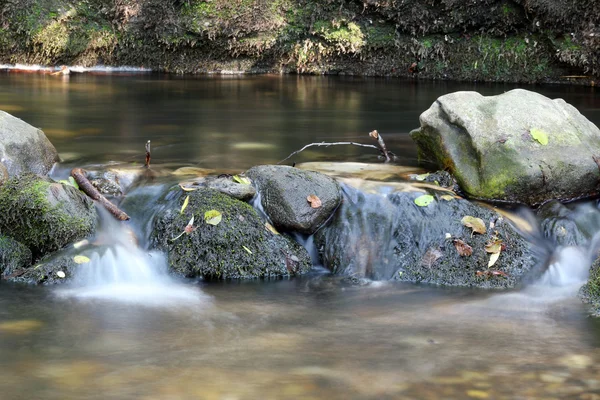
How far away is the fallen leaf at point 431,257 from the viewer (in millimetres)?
5293

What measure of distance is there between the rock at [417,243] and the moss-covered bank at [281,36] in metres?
9.49

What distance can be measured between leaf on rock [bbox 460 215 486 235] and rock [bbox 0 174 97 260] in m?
2.67

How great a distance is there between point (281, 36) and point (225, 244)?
10.3 meters

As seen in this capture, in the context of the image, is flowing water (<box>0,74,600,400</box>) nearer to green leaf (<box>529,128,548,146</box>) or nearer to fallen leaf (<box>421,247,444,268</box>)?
fallen leaf (<box>421,247,444,268</box>)

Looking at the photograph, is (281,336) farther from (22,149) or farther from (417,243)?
(22,149)

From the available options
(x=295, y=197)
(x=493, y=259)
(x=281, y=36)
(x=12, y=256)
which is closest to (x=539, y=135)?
(x=493, y=259)

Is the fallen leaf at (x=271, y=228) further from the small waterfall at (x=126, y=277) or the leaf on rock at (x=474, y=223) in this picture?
the leaf on rock at (x=474, y=223)

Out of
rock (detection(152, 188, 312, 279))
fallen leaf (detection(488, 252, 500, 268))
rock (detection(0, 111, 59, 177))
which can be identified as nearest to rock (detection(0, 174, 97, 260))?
rock (detection(152, 188, 312, 279))

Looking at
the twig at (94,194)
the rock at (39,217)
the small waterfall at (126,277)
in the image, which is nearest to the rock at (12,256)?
the rock at (39,217)

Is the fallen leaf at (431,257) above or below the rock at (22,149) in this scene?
below

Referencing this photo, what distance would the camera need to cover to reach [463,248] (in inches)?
209

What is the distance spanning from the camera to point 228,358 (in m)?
3.90

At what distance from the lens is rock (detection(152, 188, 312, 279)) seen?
5191mm

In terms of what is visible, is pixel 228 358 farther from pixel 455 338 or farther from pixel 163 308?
pixel 455 338
